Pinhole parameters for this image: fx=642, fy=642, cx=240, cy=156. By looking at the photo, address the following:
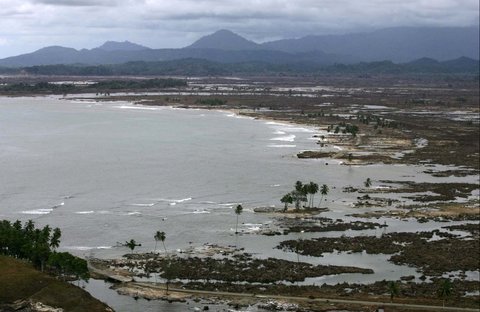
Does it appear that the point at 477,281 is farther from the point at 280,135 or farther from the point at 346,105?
the point at 346,105

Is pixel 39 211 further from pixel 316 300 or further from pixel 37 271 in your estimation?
pixel 316 300

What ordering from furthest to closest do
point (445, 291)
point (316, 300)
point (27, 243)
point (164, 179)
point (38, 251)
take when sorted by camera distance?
point (164, 179), point (27, 243), point (38, 251), point (445, 291), point (316, 300)

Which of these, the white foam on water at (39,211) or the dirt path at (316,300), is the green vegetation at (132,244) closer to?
the dirt path at (316,300)

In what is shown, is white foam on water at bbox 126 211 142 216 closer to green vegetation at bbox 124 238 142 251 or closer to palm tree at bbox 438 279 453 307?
green vegetation at bbox 124 238 142 251

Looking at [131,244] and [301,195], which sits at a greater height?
[301,195]

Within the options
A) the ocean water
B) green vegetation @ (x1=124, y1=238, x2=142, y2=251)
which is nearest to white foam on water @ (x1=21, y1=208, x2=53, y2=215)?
the ocean water

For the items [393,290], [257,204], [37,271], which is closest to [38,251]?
[37,271]

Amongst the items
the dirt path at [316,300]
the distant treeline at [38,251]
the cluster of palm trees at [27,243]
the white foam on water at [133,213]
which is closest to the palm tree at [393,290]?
the dirt path at [316,300]

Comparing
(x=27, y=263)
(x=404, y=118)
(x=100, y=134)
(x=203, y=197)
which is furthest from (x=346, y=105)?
(x=27, y=263)
